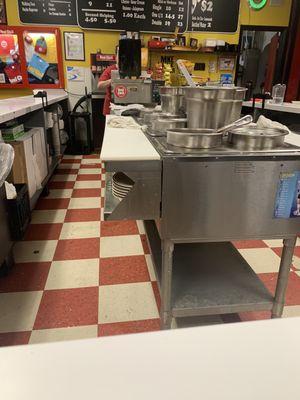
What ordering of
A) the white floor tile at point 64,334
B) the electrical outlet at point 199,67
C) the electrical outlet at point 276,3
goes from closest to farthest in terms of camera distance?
the white floor tile at point 64,334
the electrical outlet at point 276,3
the electrical outlet at point 199,67

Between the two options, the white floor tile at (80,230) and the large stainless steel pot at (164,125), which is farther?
the white floor tile at (80,230)

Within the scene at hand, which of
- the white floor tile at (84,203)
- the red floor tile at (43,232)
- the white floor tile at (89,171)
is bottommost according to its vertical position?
the white floor tile at (89,171)

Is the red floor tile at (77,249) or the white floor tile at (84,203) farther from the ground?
the red floor tile at (77,249)

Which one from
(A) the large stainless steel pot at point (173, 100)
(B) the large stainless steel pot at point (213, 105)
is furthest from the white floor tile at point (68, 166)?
(B) the large stainless steel pot at point (213, 105)

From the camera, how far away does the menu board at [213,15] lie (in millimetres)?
5281

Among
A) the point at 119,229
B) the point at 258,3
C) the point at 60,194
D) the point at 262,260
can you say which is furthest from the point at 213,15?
the point at 262,260

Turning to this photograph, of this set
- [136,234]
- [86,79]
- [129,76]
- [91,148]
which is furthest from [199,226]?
[86,79]

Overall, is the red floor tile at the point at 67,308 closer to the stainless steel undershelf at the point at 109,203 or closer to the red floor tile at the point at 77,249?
the red floor tile at the point at 77,249

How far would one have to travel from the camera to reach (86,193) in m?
3.49

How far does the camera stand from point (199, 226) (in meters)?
1.22

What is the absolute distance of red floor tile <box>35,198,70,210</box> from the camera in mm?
3074

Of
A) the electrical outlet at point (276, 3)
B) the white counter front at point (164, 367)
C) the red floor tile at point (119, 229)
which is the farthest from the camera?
the electrical outlet at point (276, 3)

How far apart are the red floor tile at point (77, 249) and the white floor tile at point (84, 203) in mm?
715

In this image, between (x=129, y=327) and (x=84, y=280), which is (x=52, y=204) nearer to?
(x=84, y=280)
